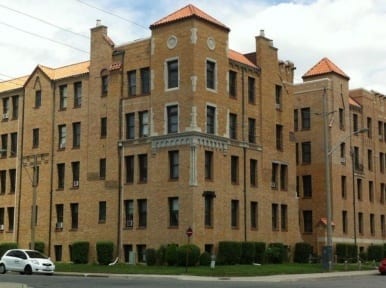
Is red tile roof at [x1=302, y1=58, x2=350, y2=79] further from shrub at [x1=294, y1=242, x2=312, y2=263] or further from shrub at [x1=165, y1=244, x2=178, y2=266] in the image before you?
shrub at [x1=165, y1=244, x2=178, y2=266]

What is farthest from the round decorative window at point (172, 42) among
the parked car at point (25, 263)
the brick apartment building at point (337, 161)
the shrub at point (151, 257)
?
the brick apartment building at point (337, 161)

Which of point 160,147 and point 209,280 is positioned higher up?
point 160,147

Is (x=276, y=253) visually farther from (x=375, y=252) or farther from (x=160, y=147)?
(x=375, y=252)

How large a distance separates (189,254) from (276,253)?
411 inches

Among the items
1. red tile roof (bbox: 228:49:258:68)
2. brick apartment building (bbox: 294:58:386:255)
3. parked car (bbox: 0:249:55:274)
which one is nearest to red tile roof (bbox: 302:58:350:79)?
brick apartment building (bbox: 294:58:386:255)

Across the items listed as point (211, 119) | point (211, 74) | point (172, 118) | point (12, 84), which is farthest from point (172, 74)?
point (12, 84)

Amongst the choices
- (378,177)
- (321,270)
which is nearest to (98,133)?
(321,270)

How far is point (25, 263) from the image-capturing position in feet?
136

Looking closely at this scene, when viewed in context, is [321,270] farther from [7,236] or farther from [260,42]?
[7,236]

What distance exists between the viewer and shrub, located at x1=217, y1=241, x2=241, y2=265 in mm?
49594

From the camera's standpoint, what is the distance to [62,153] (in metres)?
58.7

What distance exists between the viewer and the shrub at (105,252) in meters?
52.3

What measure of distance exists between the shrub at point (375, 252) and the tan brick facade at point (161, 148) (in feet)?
41.7

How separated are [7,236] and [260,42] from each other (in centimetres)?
2793
